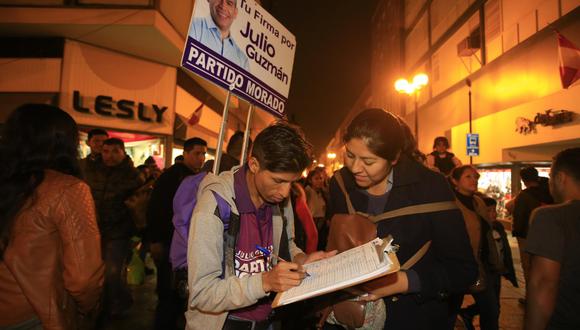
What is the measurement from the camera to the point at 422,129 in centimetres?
2336

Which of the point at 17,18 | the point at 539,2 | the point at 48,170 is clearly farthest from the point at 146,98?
the point at 539,2

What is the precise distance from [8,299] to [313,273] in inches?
58.8

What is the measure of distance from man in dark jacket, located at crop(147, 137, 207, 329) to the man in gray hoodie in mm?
2108

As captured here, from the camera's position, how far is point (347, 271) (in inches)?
56.1

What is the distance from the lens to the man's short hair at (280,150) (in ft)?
5.79

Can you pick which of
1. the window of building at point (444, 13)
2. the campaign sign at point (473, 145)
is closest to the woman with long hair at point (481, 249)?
the campaign sign at point (473, 145)

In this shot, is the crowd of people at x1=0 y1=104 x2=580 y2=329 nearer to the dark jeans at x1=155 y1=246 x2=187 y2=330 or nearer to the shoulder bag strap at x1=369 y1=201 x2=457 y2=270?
the shoulder bag strap at x1=369 y1=201 x2=457 y2=270

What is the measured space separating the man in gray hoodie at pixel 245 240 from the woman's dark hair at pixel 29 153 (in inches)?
32.4

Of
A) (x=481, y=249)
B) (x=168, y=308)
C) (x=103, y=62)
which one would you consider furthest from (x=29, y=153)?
(x=103, y=62)

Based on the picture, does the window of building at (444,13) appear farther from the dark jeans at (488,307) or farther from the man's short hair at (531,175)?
the dark jeans at (488,307)

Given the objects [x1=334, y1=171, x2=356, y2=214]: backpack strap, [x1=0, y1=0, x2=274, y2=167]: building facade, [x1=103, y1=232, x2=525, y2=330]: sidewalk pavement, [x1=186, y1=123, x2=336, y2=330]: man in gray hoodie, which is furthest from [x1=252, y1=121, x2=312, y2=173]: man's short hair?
[x1=0, y1=0, x2=274, y2=167]: building facade

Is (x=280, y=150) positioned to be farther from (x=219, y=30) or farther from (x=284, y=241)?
(x=219, y=30)

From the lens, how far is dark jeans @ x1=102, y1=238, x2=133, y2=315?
176 inches

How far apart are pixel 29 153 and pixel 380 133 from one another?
187cm
